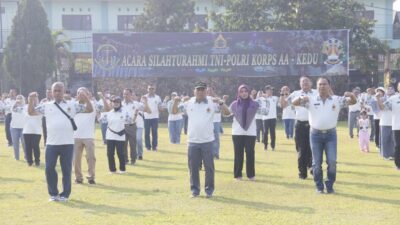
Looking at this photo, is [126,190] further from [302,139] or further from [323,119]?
[323,119]

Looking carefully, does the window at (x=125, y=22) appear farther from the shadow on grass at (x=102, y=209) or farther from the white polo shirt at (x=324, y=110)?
→ the shadow on grass at (x=102, y=209)

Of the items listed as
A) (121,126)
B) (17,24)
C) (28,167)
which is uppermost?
(17,24)

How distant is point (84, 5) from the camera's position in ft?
183

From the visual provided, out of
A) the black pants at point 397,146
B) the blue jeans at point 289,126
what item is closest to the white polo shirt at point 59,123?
the black pants at point 397,146

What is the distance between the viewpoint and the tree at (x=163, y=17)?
4744 centimetres

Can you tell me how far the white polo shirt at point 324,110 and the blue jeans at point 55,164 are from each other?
415cm

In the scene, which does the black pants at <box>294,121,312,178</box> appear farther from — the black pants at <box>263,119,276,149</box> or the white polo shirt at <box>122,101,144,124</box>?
the black pants at <box>263,119,276,149</box>

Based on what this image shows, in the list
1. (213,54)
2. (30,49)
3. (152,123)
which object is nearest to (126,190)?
(152,123)

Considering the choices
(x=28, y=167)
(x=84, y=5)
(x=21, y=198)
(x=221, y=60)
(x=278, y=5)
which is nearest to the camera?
(x=21, y=198)

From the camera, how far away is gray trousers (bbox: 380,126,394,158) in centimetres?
1623

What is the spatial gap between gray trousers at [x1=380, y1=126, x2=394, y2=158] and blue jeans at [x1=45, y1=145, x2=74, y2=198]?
8.42 metres

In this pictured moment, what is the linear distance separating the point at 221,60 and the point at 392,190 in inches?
965

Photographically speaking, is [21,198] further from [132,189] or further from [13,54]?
[13,54]

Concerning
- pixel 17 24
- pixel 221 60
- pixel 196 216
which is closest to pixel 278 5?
pixel 221 60
